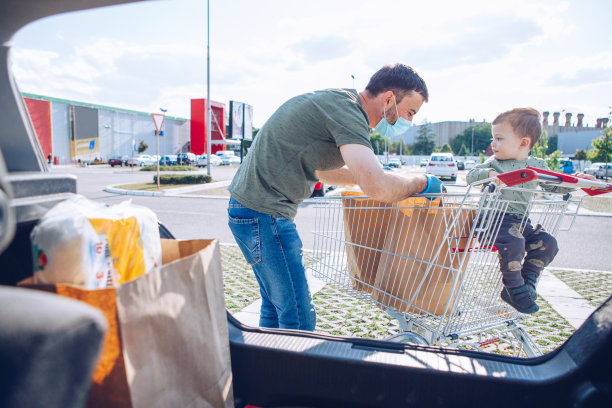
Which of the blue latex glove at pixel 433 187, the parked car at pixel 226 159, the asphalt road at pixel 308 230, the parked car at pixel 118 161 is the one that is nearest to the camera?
the blue latex glove at pixel 433 187

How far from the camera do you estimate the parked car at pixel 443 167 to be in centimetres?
2379

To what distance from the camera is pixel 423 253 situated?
2096mm

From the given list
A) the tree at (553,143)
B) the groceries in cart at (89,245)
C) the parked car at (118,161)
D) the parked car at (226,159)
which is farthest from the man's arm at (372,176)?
the tree at (553,143)

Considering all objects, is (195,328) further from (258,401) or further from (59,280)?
(258,401)

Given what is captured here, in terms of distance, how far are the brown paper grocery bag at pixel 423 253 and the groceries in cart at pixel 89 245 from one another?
131 cm

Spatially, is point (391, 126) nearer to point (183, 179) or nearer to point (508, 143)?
point (508, 143)

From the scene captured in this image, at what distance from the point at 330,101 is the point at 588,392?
4.94 ft

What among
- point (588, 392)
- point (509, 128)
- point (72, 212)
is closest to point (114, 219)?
point (72, 212)

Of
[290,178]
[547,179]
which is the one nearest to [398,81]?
[290,178]

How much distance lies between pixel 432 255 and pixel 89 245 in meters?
1.58

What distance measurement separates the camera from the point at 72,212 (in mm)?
1063

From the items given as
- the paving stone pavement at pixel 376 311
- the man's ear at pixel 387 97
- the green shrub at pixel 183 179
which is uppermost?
the man's ear at pixel 387 97

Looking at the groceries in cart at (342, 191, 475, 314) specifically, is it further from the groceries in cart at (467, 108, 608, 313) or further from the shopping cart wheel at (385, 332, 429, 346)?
the groceries in cart at (467, 108, 608, 313)

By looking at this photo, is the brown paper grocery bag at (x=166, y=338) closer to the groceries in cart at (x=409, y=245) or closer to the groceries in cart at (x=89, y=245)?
the groceries in cart at (x=89, y=245)
